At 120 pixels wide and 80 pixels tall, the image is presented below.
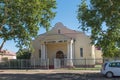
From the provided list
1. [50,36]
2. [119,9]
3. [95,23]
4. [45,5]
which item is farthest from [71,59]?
[119,9]

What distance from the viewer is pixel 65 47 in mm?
54906

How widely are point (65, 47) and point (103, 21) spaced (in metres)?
23.0

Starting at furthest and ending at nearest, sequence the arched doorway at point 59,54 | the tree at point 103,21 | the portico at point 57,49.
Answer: the arched doorway at point 59,54 < the portico at point 57,49 < the tree at point 103,21

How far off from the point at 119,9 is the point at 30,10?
1036 cm

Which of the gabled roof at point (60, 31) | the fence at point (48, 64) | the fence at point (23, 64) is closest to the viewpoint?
the fence at point (48, 64)

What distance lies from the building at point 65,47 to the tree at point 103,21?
16099 millimetres

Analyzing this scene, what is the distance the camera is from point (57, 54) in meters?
56.3

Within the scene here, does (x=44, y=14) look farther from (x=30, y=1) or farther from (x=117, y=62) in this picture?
(x=117, y=62)

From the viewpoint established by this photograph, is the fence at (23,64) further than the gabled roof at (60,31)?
No

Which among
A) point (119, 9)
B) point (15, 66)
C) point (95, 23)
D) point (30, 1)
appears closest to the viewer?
point (119, 9)

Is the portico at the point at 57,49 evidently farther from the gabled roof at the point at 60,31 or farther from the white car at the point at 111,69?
the white car at the point at 111,69

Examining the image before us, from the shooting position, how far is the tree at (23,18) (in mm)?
35000

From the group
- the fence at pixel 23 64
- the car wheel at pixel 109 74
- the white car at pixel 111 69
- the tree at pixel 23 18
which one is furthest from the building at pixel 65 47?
the car wheel at pixel 109 74

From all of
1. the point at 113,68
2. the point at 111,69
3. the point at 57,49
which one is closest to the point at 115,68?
the point at 113,68
